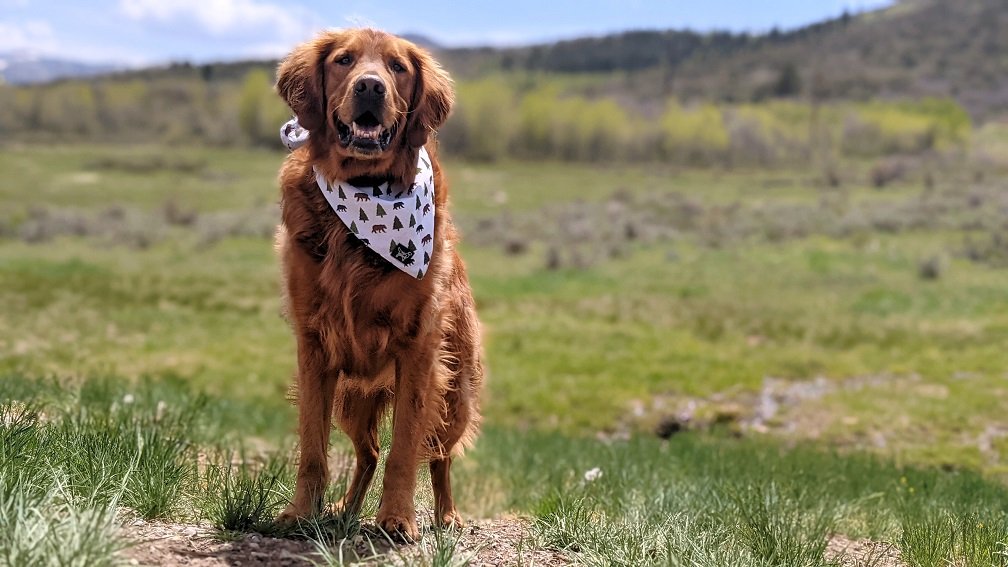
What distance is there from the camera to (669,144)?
9788cm

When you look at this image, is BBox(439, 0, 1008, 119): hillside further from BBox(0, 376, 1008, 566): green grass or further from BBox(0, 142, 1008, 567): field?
BBox(0, 376, 1008, 566): green grass

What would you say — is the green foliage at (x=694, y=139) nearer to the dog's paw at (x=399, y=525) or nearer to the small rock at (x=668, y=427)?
the small rock at (x=668, y=427)

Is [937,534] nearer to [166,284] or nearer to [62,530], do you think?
[62,530]

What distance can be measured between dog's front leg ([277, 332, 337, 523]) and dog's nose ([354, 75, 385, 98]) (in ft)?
3.78

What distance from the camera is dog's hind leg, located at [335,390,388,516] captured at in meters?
4.59

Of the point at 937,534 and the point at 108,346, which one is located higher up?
the point at 937,534

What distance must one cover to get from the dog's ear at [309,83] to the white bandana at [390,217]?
0.25 m

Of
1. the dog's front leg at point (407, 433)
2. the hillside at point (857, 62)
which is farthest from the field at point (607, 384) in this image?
the hillside at point (857, 62)

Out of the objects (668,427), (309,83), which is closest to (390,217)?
(309,83)

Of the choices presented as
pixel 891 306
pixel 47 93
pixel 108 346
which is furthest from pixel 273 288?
pixel 47 93

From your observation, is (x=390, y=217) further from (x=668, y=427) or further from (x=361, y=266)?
(x=668, y=427)

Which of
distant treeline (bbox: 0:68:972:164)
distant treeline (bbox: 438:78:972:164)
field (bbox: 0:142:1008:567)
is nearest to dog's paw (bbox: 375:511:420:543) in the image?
field (bbox: 0:142:1008:567)

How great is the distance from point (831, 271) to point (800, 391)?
12029mm

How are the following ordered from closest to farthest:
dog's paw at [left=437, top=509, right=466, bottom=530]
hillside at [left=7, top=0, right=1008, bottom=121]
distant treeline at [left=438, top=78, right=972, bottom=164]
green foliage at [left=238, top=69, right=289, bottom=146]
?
dog's paw at [left=437, top=509, right=466, bottom=530], green foliage at [left=238, top=69, right=289, bottom=146], distant treeline at [left=438, top=78, right=972, bottom=164], hillside at [left=7, top=0, right=1008, bottom=121]
